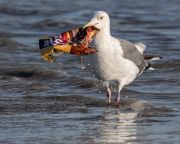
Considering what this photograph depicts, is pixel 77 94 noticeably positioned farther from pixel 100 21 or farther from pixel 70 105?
pixel 100 21

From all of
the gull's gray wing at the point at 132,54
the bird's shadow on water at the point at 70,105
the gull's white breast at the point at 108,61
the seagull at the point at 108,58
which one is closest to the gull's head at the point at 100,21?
the seagull at the point at 108,58

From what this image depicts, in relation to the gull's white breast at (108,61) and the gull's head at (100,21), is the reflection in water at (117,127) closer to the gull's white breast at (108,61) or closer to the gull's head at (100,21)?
the gull's white breast at (108,61)

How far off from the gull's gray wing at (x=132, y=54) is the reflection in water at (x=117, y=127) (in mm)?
877

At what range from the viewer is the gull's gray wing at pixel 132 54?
10.9m

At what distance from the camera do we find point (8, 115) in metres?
9.82

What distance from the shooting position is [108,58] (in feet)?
34.6

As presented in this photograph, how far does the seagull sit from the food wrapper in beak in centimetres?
11

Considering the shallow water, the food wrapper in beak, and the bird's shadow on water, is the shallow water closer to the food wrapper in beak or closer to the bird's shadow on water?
the bird's shadow on water

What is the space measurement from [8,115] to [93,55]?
4.67 feet

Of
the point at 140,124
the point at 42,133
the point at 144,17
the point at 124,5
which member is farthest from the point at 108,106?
the point at 124,5

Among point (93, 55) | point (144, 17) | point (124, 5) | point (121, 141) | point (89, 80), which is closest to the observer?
point (121, 141)

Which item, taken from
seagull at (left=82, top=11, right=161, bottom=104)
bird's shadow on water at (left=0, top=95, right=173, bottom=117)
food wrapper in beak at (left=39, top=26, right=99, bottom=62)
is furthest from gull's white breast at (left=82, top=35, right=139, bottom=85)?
bird's shadow on water at (left=0, top=95, right=173, bottom=117)

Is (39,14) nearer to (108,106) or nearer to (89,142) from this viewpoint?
(108,106)

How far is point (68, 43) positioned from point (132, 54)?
125 centimetres
